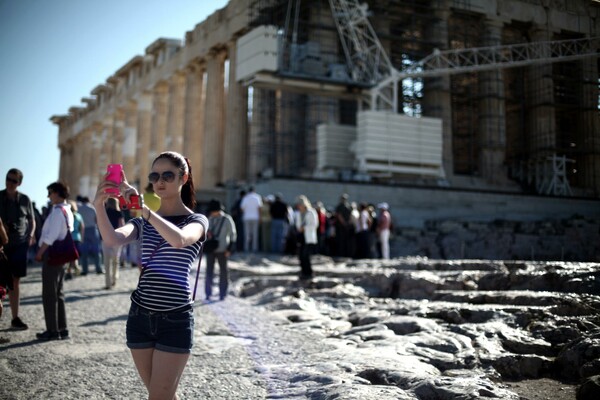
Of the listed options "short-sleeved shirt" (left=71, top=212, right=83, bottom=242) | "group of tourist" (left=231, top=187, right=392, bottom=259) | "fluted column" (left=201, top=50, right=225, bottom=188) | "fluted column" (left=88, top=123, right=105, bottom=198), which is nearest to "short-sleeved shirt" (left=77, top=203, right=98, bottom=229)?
"short-sleeved shirt" (left=71, top=212, right=83, bottom=242)

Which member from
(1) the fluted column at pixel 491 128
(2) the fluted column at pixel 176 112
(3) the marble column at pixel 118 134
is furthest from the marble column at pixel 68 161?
(1) the fluted column at pixel 491 128

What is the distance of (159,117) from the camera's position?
46906 mm

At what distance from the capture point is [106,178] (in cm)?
354

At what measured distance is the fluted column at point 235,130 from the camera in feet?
114

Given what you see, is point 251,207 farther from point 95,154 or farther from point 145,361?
point 95,154

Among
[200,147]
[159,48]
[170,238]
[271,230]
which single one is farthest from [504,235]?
[159,48]

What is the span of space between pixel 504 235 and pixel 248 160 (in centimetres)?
1768

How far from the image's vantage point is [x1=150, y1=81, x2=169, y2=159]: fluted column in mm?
46094

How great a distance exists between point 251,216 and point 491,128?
775 inches

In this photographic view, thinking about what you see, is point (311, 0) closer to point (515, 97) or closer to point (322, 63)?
point (322, 63)

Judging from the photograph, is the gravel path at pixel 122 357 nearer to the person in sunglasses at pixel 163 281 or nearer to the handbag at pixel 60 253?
the handbag at pixel 60 253

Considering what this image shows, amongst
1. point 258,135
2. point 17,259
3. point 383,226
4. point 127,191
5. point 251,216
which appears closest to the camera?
point 127,191

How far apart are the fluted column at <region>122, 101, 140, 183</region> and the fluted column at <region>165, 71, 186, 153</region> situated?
7.35m

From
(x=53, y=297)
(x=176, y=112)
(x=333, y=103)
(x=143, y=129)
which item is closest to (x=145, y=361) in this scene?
(x=53, y=297)
